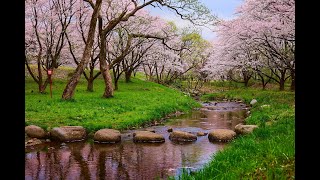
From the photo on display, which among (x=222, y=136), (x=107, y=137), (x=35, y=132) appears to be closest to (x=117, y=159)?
(x=107, y=137)

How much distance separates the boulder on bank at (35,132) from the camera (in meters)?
13.2

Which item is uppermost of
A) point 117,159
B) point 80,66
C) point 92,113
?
point 80,66

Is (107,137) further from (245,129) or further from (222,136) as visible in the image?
(245,129)

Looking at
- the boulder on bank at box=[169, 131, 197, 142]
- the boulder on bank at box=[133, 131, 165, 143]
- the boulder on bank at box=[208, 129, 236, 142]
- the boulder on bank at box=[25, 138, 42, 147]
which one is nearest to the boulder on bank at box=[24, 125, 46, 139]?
the boulder on bank at box=[25, 138, 42, 147]

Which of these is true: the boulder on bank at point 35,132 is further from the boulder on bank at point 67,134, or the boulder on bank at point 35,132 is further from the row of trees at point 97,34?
the row of trees at point 97,34

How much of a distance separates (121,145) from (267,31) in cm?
1520

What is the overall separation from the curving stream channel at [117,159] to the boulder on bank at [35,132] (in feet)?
2.12

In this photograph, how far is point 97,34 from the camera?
36.8 meters

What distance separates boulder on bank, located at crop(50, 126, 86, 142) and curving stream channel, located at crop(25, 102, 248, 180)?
33 cm

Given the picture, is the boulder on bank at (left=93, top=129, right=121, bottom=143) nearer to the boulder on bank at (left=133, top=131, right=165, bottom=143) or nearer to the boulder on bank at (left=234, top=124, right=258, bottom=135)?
the boulder on bank at (left=133, top=131, right=165, bottom=143)

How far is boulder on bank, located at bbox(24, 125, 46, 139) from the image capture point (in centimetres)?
1316

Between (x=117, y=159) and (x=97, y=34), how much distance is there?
2795 centimetres

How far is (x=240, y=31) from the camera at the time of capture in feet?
88.4
